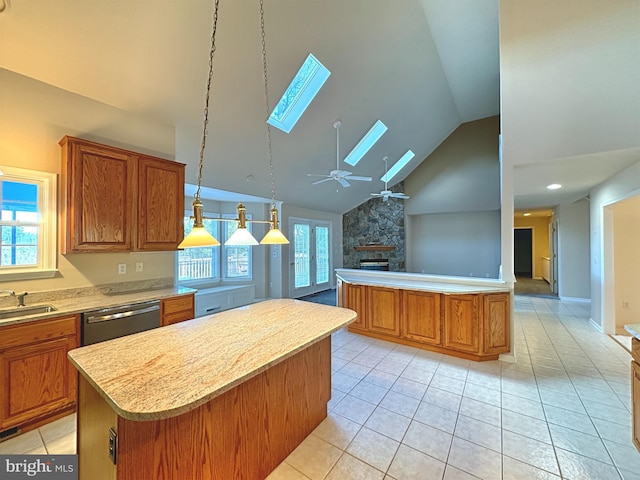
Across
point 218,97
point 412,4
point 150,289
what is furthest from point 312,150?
point 150,289

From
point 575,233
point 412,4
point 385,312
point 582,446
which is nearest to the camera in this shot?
point 582,446

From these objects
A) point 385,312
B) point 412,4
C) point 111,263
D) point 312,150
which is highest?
point 412,4

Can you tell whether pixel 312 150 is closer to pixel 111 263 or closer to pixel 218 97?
pixel 218 97

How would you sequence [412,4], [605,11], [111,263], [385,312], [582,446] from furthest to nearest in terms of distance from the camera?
[385,312] < [412,4] < [111,263] < [605,11] < [582,446]

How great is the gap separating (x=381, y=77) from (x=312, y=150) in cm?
155

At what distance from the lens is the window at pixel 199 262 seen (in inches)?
206

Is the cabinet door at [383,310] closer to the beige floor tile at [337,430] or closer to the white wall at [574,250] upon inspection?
the beige floor tile at [337,430]

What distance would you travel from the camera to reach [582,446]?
5.95 feet

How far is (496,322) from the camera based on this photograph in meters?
3.10

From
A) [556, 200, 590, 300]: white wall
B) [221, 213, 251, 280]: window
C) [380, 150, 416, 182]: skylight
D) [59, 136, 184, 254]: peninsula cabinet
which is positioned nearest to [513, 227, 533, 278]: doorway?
[556, 200, 590, 300]: white wall

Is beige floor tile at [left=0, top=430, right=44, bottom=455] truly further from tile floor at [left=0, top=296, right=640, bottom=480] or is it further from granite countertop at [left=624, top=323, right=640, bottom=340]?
granite countertop at [left=624, top=323, right=640, bottom=340]

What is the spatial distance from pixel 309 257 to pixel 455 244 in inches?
167

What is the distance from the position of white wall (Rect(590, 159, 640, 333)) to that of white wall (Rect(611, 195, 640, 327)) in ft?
0.51

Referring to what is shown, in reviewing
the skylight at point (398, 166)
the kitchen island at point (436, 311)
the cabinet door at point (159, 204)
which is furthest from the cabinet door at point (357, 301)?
the skylight at point (398, 166)
